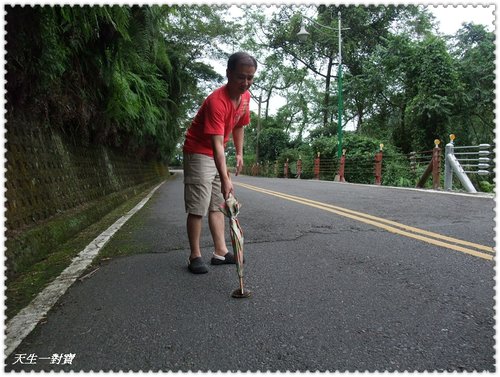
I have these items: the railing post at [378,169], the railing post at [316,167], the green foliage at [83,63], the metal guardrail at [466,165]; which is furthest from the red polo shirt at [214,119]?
the railing post at [316,167]

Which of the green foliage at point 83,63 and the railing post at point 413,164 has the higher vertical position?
the green foliage at point 83,63

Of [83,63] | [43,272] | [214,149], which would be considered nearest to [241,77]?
[214,149]

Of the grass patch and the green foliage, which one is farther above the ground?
the green foliage

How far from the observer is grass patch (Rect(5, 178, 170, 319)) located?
7.76ft

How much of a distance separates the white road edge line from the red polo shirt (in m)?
1.25

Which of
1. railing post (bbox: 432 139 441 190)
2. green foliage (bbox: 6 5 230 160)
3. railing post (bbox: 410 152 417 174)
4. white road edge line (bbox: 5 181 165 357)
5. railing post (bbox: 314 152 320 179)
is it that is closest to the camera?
white road edge line (bbox: 5 181 165 357)

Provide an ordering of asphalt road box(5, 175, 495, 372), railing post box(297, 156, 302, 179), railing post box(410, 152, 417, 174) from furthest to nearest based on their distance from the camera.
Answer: railing post box(297, 156, 302, 179) < railing post box(410, 152, 417, 174) < asphalt road box(5, 175, 495, 372)

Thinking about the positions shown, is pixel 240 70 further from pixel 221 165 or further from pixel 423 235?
pixel 423 235

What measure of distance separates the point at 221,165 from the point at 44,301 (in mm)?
1360

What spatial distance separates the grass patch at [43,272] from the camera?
2.37 meters

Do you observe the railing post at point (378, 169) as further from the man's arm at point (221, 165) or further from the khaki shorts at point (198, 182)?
the man's arm at point (221, 165)

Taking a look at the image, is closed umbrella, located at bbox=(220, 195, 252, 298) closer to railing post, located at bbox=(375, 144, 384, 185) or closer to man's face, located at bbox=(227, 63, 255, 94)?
man's face, located at bbox=(227, 63, 255, 94)

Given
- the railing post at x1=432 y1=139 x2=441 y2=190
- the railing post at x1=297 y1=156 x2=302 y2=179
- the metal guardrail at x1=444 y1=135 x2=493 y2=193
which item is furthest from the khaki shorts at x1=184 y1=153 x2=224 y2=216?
the railing post at x1=297 y1=156 x2=302 y2=179

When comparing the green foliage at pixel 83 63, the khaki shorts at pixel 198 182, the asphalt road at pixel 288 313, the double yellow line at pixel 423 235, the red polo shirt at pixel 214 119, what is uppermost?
the green foliage at pixel 83 63
